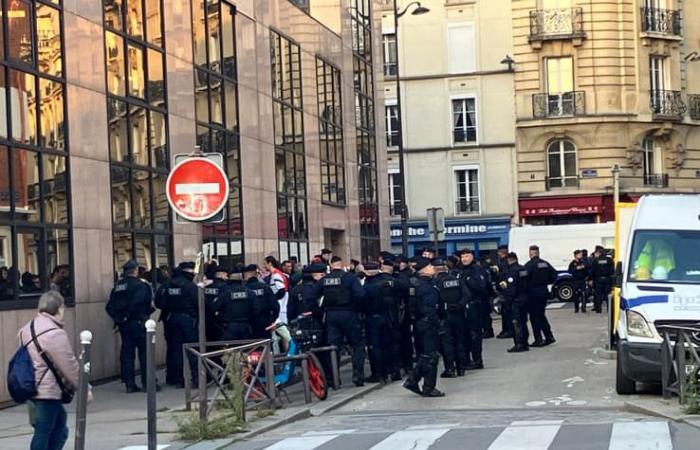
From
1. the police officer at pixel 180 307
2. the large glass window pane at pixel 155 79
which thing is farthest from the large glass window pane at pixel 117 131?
the police officer at pixel 180 307

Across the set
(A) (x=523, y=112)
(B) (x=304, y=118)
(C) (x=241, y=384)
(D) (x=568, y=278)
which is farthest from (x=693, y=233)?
(A) (x=523, y=112)

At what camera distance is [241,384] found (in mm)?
12945

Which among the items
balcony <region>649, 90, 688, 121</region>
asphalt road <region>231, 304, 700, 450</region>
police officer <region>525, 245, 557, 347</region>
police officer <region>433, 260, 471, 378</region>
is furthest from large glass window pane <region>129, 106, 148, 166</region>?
balcony <region>649, 90, 688, 121</region>

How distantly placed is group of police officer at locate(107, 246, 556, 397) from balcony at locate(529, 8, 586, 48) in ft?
102

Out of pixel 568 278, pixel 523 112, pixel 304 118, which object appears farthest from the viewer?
pixel 523 112

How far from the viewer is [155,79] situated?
20.8 metres

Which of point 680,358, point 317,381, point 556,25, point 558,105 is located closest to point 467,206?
point 558,105

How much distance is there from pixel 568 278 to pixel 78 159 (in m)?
25.2

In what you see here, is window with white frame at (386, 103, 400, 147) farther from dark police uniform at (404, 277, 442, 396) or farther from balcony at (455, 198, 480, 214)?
dark police uniform at (404, 277, 442, 396)

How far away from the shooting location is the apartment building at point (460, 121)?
4941 cm

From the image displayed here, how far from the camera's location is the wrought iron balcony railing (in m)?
48.6

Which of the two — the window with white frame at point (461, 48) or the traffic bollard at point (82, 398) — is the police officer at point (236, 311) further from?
the window with white frame at point (461, 48)

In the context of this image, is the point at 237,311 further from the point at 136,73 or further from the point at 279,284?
the point at 136,73

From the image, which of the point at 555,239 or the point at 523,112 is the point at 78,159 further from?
the point at 523,112
